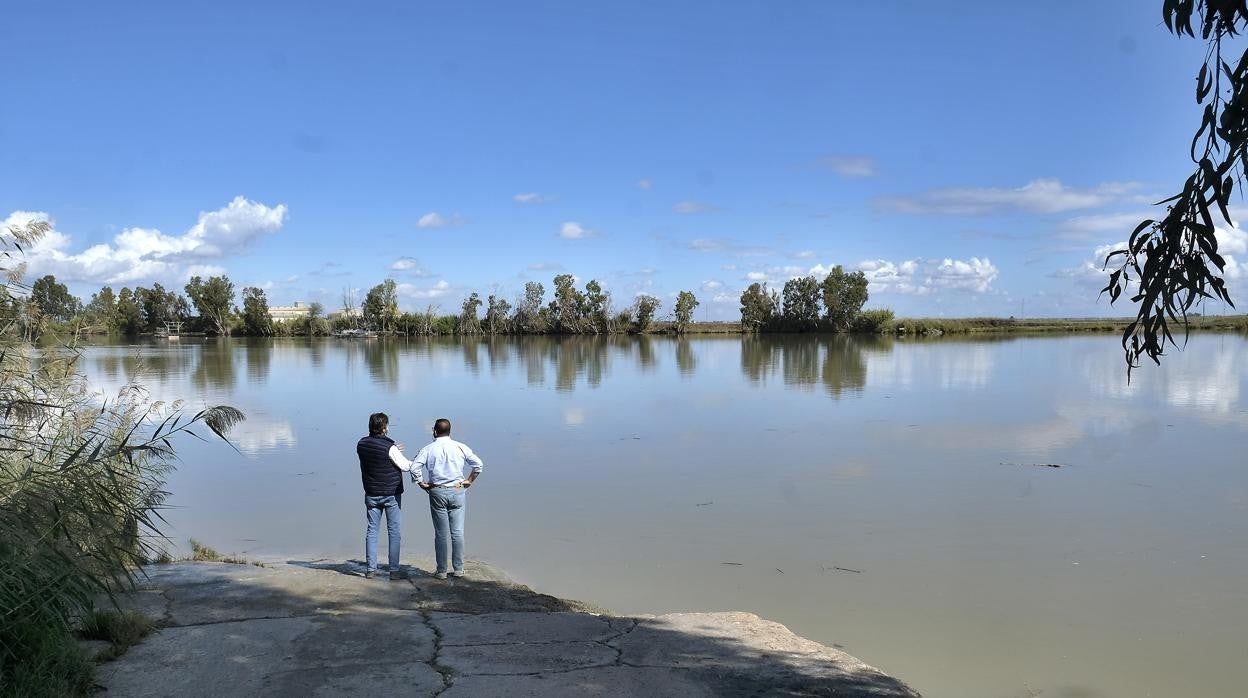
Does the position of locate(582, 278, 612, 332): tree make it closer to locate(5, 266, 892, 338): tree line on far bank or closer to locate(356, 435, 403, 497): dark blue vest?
locate(5, 266, 892, 338): tree line on far bank

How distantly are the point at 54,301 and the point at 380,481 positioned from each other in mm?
3570

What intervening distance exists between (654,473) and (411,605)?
27.1 feet

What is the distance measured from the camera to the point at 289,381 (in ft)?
114

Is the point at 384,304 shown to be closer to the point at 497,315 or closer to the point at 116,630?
the point at 497,315

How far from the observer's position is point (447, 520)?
7879 millimetres

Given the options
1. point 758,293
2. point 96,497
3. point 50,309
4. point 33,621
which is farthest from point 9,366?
point 758,293

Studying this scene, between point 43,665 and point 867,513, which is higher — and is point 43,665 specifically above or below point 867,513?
above

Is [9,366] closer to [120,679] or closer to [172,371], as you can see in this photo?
[120,679]

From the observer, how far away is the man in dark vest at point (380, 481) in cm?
A: 768

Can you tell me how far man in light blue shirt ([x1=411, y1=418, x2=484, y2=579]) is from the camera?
7730 mm

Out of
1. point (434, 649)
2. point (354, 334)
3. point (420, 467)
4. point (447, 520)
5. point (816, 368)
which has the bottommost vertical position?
Result: point (434, 649)

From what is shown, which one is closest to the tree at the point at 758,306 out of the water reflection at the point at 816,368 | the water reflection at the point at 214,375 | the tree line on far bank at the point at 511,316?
the tree line on far bank at the point at 511,316

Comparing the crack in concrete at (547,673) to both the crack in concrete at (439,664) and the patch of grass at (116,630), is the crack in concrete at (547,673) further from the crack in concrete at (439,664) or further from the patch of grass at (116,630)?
the patch of grass at (116,630)

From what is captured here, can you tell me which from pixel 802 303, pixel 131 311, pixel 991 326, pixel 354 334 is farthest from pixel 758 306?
pixel 131 311
